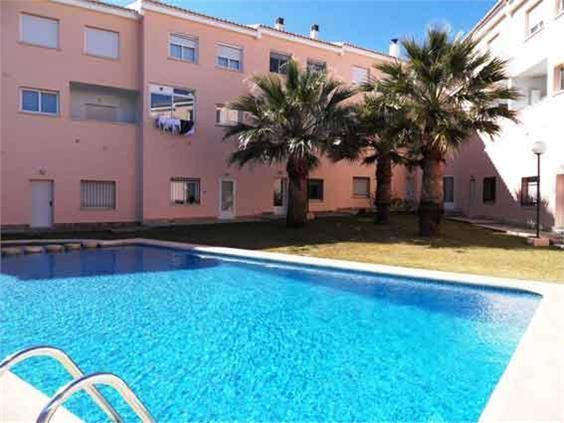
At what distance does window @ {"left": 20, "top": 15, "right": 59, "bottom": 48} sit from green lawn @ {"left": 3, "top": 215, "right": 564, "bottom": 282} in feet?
31.6

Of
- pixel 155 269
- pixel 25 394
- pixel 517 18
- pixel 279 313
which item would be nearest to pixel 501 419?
pixel 25 394

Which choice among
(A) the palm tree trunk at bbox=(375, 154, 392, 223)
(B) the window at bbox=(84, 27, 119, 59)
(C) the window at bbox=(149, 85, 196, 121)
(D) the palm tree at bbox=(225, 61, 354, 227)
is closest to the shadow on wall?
(A) the palm tree trunk at bbox=(375, 154, 392, 223)

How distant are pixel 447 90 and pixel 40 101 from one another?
63.7 feet

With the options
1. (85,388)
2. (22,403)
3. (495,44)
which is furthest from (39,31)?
(495,44)

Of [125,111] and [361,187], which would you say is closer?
[125,111]

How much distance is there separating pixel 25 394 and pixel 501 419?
5.38 metres

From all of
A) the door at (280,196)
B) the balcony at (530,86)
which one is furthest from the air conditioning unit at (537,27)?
the door at (280,196)

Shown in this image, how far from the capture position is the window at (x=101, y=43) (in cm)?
2434

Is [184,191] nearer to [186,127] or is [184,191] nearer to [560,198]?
[186,127]

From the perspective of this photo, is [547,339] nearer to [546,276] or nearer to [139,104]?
[546,276]

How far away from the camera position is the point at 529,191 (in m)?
23.6

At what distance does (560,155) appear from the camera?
20641 millimetres

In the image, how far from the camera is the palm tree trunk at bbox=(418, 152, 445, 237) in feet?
64.6

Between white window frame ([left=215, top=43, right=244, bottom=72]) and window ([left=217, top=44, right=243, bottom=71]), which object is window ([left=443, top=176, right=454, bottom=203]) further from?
window ([left=217, top=44, right=243, bottom=71])
